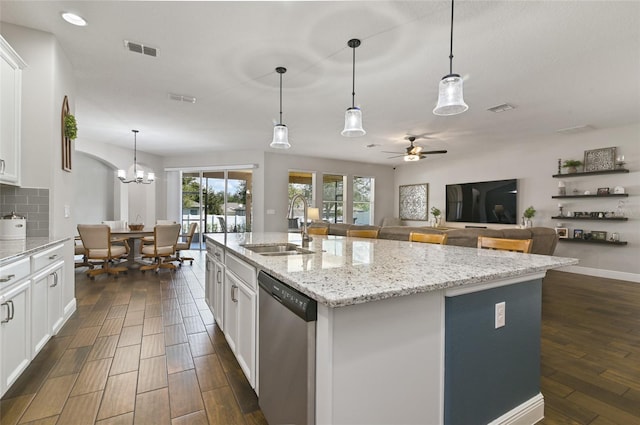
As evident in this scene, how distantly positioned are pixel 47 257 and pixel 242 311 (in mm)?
1594

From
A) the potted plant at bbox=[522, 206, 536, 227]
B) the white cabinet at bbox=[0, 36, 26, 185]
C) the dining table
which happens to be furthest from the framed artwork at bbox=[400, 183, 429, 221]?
the white cabinet at bbox=[0, 36, 26, 185]

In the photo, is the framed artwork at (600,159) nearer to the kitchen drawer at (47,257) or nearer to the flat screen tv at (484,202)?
the flat screen tv at (484,202)

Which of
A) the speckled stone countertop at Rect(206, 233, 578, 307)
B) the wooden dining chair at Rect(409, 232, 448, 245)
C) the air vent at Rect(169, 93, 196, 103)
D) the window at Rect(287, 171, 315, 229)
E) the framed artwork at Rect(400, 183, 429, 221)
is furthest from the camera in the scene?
the framed artwork at Rect(400, 183, 429, 221)

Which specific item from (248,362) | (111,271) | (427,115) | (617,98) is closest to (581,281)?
(617,98)

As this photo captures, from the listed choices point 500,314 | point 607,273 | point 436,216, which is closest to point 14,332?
point 500,314

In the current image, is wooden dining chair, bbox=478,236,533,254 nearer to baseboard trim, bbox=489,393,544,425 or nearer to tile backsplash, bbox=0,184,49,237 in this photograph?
baseboard trim, bbox=489,393,544,425

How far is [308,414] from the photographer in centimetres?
109

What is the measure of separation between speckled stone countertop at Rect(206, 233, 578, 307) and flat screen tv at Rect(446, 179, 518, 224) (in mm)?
5651

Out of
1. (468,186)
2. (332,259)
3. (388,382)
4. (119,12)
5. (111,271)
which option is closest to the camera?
(388,382)

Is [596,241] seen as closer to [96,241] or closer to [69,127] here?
[69,127]

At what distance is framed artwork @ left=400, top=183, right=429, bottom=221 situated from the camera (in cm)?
866

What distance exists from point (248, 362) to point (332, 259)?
79cm

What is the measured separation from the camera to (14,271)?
169 centimetres

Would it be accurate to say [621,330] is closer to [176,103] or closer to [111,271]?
[176,103]
